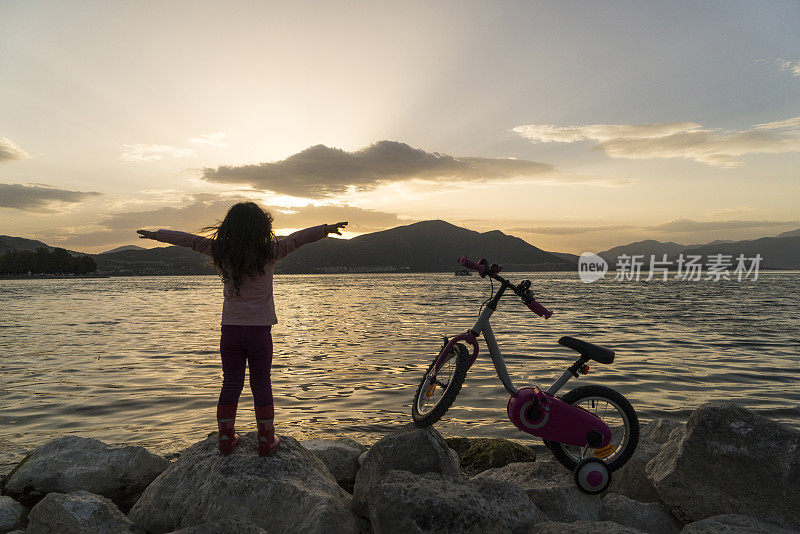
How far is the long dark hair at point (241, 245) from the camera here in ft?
18.2

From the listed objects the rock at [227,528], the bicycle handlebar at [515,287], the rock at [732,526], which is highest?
the bicycle handlebar at [515,287]

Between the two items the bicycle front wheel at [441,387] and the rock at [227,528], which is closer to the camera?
the rock at [227,528]

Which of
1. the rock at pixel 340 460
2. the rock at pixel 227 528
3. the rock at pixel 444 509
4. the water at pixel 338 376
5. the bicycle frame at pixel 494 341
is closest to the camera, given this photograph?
the rock at pixel 227 528

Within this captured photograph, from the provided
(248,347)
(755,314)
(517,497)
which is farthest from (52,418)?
(755,314)

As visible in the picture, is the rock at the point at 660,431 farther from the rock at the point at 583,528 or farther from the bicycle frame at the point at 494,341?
the rock at the point at 583,528

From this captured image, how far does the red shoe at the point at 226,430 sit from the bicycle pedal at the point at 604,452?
451cm

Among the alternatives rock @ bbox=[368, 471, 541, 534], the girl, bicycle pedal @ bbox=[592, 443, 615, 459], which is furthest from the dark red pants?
bicycle pedal @ bbox=[592, 443, 615, 459]

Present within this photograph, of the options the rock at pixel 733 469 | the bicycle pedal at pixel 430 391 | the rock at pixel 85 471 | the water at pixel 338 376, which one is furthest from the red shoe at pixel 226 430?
the rock at pixel 733 469

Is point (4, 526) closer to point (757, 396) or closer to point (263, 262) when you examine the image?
point (263, 262)

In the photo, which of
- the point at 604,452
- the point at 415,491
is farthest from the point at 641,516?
the point at 415,491

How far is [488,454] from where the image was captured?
7.65 meters

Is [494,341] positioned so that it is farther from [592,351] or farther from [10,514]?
[10,514]

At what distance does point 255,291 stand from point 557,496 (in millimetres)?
4214

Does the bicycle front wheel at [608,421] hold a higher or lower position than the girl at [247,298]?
lower
